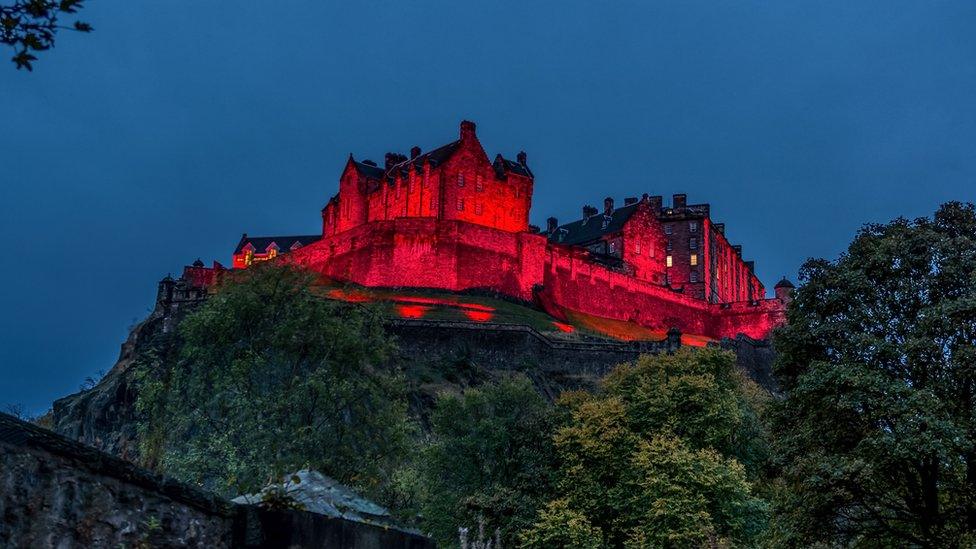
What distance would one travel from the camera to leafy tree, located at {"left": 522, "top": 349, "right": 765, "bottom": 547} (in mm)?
31125

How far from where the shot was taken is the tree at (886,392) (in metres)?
17.2

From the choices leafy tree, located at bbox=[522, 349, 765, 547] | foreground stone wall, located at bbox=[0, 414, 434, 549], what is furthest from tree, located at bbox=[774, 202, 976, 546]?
foreground stone wall, located at bbox=[0, 414, 434, 549]

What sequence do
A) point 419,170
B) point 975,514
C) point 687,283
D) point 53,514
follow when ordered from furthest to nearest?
1. point 687,283
2. point 419,170
3. point 975,514
4. point 53,514

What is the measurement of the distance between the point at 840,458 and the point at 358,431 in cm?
1486

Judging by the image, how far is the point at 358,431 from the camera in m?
27.8

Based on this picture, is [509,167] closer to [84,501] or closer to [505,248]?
[505,248]

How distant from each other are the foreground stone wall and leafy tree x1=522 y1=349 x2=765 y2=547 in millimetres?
25346

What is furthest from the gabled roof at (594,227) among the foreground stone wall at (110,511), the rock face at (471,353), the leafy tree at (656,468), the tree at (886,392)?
the foreground stone wall at (110,511)

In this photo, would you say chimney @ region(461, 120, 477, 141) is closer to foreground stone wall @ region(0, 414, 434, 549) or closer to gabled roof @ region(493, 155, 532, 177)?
gabled roof @ region(493, 155, 532, 177)

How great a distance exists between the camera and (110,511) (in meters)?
4.68

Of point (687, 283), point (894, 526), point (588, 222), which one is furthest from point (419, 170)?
point (894, 526)

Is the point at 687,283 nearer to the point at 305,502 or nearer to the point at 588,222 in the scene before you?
the point at 588,222

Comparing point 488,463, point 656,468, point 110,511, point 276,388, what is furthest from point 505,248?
point 110,511

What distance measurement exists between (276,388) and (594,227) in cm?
7756
